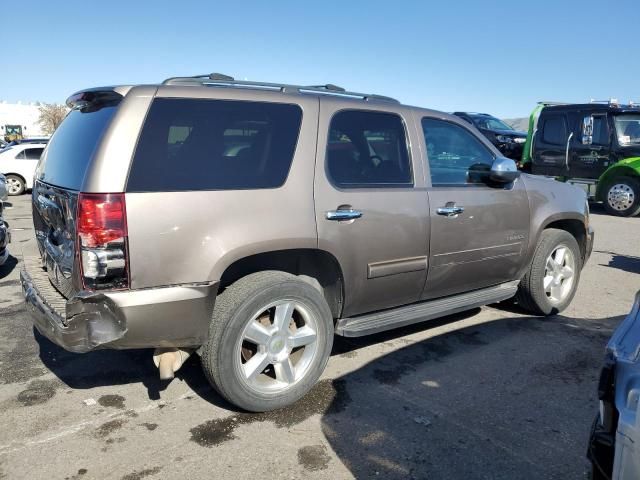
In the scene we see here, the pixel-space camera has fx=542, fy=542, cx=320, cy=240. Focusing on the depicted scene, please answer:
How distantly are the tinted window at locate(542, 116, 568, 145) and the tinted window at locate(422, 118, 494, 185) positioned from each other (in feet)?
29.5

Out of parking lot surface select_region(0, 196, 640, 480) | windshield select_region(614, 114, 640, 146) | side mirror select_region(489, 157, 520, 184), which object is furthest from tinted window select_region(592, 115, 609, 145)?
side mirror select_region(489, 157, 520, 184)

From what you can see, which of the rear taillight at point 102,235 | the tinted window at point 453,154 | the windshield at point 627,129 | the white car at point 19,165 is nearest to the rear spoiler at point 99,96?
the rear taillight at point 102,235

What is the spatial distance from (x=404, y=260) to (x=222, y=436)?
1641 mm

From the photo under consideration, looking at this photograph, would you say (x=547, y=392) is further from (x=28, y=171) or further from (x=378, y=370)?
(x=28, y=171)

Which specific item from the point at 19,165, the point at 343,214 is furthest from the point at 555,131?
the point at 19,165

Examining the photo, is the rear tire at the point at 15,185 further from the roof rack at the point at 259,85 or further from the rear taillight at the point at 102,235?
the rear taillight at the point at 102,235

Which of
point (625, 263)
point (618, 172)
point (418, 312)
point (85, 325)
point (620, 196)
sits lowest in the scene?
point (625, 263)

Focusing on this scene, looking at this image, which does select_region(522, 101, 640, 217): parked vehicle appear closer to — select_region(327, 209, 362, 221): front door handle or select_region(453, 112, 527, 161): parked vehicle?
select_region(453, 112, 527, 161): parked vehicle

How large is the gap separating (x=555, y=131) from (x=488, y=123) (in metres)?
5.32

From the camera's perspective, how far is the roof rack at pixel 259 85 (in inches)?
128

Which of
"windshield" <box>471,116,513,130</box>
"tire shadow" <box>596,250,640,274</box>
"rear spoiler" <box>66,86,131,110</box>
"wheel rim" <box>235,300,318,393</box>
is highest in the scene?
"windshield" <box>471,116,513,130</box>

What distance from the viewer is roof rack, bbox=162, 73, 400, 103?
3.24 metres

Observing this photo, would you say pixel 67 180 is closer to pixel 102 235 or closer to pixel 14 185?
pixel 102 235

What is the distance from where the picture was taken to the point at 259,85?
3494 mm
